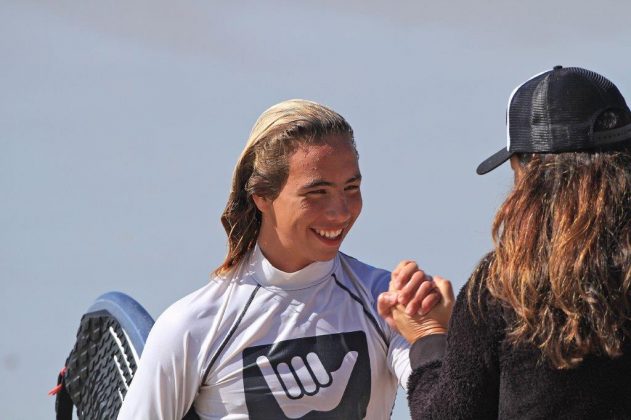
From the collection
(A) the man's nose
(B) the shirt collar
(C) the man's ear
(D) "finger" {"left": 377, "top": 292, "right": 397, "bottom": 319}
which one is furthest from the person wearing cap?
(C) the man's ear

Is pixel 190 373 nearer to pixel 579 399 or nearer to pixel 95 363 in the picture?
pixel 95 363

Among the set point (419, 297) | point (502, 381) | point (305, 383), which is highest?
point (419, 297)

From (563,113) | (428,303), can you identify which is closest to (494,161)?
(563,113)

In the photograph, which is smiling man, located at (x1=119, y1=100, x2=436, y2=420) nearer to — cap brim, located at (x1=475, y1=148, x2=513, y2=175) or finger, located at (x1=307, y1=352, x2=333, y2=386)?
finger, located at (x1=307, y1=352, x2=333, y2=386)

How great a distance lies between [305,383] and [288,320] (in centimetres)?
28

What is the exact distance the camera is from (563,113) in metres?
3.76

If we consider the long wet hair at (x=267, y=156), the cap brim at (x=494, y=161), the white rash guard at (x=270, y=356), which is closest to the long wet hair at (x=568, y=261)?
the cap brim at (x=494, y=161)

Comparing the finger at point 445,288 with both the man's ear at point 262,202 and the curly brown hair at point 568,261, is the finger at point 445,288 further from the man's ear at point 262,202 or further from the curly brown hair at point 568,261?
the man's ear at point 262,202

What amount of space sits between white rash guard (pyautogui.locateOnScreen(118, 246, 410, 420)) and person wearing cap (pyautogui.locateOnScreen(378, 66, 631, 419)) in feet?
3.69

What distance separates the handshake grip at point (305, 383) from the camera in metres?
4.85

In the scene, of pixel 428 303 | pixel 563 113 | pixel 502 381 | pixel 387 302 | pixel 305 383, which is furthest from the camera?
pixel 305 383

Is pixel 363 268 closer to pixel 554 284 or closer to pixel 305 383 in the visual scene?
pixel 305 383

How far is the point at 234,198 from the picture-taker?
5.26 metres

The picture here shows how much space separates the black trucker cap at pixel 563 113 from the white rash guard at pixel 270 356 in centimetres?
136
